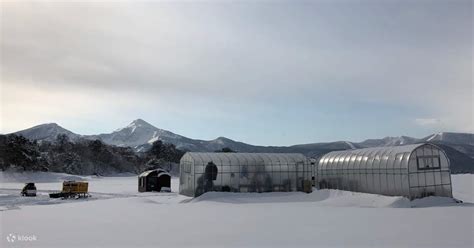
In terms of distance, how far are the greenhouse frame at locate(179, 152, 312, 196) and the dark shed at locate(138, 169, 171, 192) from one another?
6748mm

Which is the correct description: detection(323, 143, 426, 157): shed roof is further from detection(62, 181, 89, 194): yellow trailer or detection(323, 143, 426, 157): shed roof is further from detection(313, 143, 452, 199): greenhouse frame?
detection(62, 181, 89, 194): yellow trailer

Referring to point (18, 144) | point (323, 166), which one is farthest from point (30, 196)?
point (18, 144)

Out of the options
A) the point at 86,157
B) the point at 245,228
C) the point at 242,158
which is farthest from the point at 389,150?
the point at 86,157

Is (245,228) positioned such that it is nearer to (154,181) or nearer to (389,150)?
(389,150)

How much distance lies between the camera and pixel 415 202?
2580 centimetres

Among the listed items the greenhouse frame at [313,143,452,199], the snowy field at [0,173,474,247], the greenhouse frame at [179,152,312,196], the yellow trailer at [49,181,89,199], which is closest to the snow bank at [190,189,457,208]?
the snowy field at [0,173,474,247]

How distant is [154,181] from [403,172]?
26.6m

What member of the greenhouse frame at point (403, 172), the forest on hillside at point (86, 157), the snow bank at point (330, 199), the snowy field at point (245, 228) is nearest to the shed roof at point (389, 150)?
the greenhouse frame at point (403, 172)

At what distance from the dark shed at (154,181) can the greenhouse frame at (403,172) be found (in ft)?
68.9

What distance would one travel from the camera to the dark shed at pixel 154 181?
42688 mm

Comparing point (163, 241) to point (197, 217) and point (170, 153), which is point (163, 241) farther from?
point (170, 153)

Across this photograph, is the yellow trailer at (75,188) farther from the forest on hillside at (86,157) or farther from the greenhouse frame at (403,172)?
the forest on hillside at (86,157)

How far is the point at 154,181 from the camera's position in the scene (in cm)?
4281

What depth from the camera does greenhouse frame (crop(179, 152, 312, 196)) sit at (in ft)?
111
